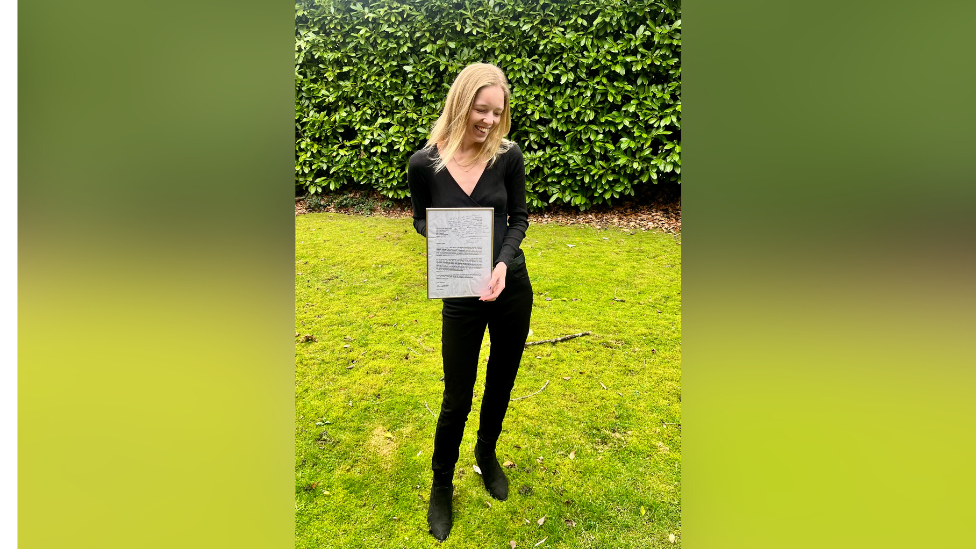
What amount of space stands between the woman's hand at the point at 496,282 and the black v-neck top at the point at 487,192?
45mm

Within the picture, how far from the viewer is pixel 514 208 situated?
2.15 meters

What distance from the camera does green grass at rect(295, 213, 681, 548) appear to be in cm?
238

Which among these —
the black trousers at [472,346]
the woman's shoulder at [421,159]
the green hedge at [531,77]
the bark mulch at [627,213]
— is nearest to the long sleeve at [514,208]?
the black trousers at [472,346]

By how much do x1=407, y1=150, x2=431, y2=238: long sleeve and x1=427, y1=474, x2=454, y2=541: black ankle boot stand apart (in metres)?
1.27

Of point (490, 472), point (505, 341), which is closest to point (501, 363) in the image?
point (505, 341)

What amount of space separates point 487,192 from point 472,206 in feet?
0.35

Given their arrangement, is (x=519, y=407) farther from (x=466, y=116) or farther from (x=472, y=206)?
(x=466, y=116)

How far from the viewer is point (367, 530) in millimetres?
2320

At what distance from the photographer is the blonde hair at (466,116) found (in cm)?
179
